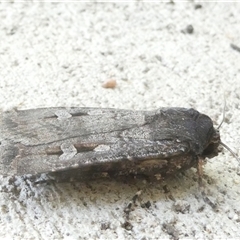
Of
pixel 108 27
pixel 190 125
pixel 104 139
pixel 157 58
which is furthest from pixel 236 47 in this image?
pixel 104 139

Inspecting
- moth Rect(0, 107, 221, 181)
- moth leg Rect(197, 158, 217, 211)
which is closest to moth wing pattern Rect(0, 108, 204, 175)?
moth Rect(0, 107, 221, 181)

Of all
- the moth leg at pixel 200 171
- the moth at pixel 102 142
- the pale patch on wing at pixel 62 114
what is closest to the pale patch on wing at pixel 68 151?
the moth at pixel 102 142

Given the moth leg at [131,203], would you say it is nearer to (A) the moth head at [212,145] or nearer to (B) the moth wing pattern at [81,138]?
(B) the moth wing pattern at [81,138]

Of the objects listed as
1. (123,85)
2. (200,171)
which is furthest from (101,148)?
(123,85)

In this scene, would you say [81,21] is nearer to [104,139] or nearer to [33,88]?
[33,88]

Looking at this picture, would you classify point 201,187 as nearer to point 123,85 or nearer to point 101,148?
point 101,148

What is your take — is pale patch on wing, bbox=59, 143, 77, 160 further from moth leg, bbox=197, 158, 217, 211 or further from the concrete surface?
moth leg, bbox=197, 158, 217, 211

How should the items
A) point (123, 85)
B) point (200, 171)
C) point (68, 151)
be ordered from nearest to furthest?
1. point (68, 151)
2. point (200, 171)
3. point (123, 85)

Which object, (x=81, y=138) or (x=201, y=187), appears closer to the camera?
(x=81, y=138)
